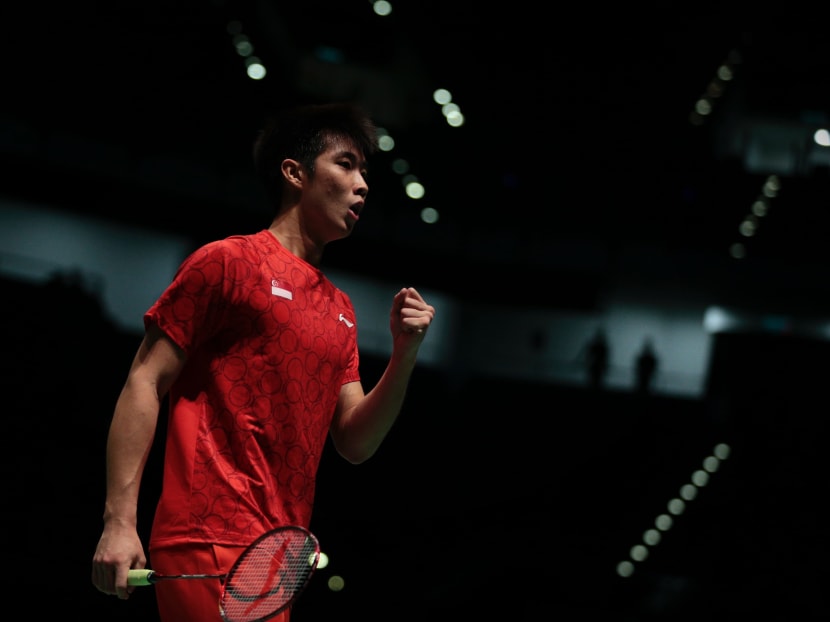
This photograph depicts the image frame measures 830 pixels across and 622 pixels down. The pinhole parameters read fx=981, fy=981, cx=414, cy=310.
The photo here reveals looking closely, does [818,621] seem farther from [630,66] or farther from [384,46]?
[384,46]

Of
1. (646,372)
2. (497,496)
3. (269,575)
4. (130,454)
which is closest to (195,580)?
(269,575)

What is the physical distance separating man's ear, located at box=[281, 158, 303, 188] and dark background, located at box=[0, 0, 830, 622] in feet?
19.3

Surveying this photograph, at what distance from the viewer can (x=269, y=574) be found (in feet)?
6.36

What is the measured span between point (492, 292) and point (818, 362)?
5229mm

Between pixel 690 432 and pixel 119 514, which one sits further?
pixel 690 432

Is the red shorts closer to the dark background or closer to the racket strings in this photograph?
the racket strings

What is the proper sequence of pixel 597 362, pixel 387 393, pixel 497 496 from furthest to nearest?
1. pixel 597 362
2. pixel 497 496
3. pixel 387 393

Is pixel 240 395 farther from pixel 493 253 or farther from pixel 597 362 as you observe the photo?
pixel 493 253

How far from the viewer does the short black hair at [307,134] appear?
7.69 ft

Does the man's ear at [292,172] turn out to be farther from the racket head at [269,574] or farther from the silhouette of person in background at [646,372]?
the silhouette of person in background at [646,372]

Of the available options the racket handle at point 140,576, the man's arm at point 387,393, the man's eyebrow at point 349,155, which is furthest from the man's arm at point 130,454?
the man's eyebrow at point 349,155

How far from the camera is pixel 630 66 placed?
1309cm

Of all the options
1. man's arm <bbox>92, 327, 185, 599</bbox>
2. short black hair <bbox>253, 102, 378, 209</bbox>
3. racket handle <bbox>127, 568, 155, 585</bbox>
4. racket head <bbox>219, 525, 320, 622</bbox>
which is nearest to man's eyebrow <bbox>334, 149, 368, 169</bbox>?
short black hair <bbox>253, 102, 378, 209</bbox>

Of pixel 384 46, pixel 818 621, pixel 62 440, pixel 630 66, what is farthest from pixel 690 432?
pixel 384 46
